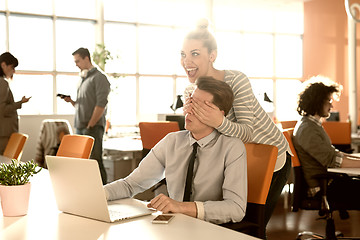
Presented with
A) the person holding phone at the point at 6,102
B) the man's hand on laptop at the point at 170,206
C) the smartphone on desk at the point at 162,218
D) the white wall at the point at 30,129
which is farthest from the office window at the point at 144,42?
the smartphone on desk at the point at 162,218

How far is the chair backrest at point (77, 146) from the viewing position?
3020 mm

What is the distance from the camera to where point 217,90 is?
Answer: 2.04 meters

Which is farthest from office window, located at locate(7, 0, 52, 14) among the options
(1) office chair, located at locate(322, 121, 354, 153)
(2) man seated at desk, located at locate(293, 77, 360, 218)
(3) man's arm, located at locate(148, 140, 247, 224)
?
(3) man's arm, located at locate(148, 140, 247, 224)

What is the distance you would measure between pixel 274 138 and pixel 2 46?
25.8 ft

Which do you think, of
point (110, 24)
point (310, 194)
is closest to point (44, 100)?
Result: point (110, 24)

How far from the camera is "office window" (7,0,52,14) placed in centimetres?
942

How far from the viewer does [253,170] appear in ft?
6.81

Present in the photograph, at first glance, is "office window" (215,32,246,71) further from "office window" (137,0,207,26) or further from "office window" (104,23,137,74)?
"office window" (104,23,137,74)

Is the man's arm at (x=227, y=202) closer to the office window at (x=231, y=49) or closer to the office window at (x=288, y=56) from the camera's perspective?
the office window at (x=231, y=49)

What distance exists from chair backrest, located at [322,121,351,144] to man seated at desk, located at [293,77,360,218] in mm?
1510

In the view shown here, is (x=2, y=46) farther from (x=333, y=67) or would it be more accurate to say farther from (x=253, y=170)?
(x=253, y=170)

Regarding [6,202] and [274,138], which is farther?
[274,138]

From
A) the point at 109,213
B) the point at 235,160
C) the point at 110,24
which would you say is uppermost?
the point at 110,24

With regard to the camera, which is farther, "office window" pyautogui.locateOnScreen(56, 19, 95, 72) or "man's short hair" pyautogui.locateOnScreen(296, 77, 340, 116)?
"office window" pyautogui.locateOnScreen(56, 19, 95, 72)
